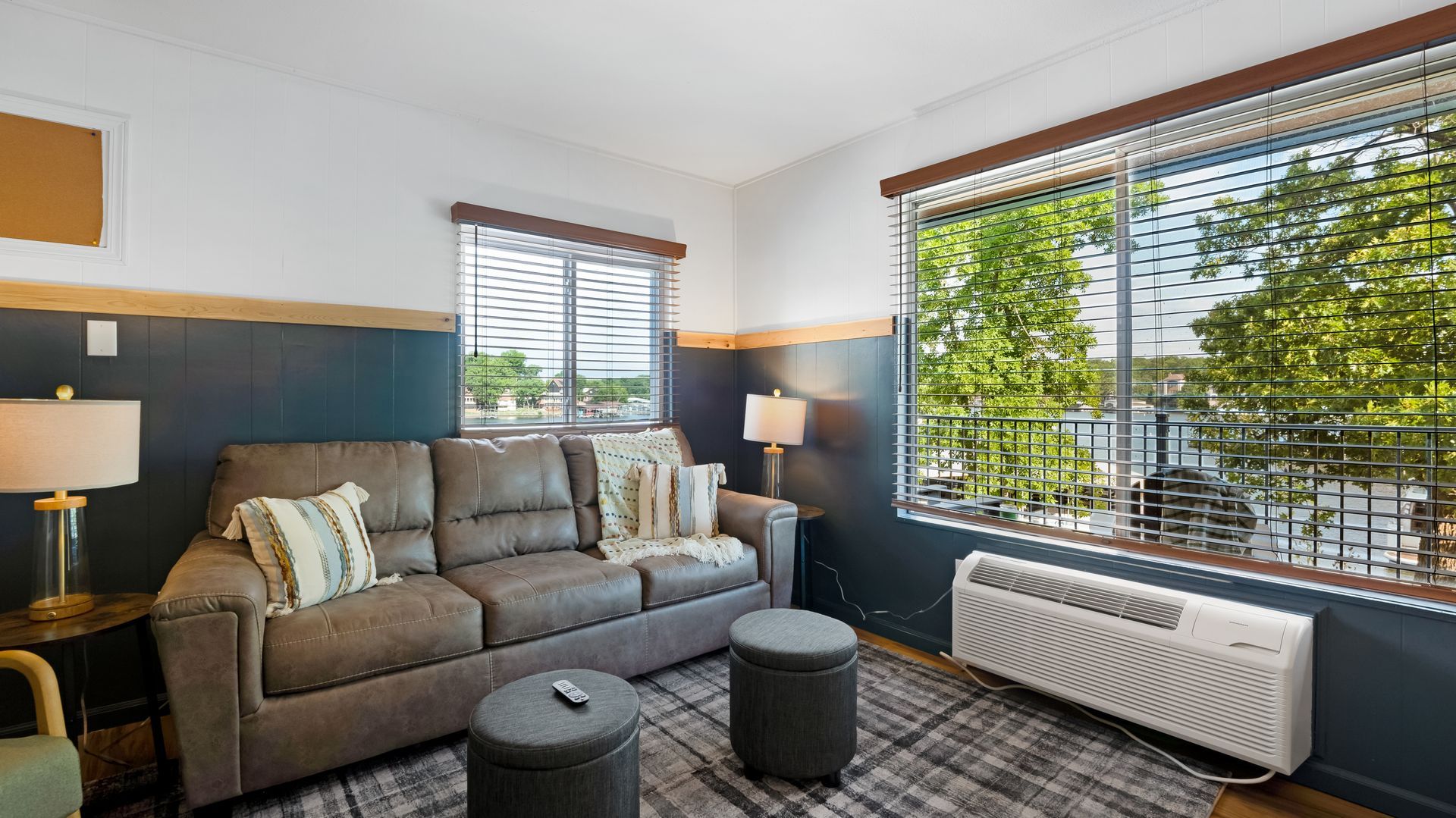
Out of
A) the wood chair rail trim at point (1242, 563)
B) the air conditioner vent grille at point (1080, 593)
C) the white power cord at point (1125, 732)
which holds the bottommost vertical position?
the white power cord at point (1125, 732)

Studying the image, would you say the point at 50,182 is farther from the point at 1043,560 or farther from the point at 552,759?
the point at 1043,560

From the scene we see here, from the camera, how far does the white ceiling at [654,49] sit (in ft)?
7.92

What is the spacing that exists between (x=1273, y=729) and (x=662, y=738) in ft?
6.31

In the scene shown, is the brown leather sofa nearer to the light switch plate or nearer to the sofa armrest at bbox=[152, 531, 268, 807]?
the sofa armrest at bbox=[152, 531, 268, 807]

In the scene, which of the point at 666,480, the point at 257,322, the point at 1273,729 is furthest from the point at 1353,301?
the point at 257,322

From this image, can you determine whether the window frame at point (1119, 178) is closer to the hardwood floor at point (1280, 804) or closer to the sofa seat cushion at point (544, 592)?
the hardwood floor at point (1280, 804)

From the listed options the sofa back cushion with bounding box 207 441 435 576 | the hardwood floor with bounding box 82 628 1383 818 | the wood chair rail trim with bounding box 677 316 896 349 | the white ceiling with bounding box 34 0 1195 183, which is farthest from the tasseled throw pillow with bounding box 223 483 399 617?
the wood chair rail trim with bounding box 677 316 896 349

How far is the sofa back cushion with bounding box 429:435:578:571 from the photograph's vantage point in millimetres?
2898

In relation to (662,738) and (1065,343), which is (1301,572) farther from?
(662,738)

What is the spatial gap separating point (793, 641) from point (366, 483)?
6.07 ft

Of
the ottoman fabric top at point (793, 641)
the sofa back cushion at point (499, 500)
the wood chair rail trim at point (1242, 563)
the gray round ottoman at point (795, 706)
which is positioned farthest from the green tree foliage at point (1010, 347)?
the sofa back cushion at point (499, 500)

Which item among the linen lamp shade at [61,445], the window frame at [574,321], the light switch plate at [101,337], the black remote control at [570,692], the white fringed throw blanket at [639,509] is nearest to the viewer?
the black remote control at [570,692]

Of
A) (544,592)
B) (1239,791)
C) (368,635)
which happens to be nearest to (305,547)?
(368,635)

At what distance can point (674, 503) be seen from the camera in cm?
323
